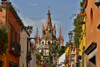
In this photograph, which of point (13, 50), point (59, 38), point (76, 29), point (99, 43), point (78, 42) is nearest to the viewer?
point (99, 43)

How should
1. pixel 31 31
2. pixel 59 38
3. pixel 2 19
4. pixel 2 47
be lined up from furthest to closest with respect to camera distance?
1. pixel 59 38
2. pixel 31 31
3. pixel 2 19
4. pixel 2 47

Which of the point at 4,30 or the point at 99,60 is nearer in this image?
the point at 99,60

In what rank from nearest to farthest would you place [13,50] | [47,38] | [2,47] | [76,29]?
[2,47]
[13,50]
[76,29]
[47,38]

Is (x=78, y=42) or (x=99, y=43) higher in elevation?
(x=78, y=42)

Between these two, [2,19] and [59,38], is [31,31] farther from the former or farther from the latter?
[59,38]

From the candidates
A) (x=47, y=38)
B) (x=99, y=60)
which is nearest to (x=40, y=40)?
(x=47, y=38)

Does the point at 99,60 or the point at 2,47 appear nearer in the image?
the point at 99,60

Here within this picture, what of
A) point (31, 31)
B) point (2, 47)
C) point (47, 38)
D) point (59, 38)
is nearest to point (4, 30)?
point (2, 47)

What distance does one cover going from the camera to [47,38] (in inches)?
5271

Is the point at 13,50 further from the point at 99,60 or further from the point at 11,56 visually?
the point at 99,60

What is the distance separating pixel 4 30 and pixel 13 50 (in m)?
5.22

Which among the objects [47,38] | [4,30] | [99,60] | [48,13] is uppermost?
[48,13]

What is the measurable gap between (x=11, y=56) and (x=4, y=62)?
2.69 metres

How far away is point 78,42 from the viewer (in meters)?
22.1
